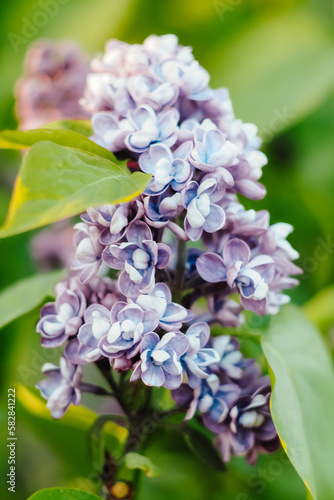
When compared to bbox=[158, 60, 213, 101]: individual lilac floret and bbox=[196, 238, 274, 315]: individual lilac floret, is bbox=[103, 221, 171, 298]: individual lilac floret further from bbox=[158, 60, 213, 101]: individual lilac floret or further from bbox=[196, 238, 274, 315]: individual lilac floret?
bbox=[158, 60, 213, 101]: individual lilac floret

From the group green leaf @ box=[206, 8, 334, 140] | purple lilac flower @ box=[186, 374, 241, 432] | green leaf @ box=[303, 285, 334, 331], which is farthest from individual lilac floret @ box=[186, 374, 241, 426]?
green leaf @ box=[206, 8, 334, 140]

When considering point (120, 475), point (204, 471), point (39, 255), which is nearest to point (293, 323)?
point (120, 475)

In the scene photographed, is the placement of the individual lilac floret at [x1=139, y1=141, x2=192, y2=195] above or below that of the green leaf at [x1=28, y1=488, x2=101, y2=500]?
above

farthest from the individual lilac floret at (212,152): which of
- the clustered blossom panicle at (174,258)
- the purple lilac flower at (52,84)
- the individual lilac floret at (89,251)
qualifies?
the purple lilac flower at (52,84)

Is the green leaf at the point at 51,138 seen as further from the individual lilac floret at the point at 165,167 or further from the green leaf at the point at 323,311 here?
the green leaf at the point at 323,311

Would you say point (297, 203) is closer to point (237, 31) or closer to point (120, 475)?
point (237, 31)

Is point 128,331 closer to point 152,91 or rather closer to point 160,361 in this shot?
point 160,361

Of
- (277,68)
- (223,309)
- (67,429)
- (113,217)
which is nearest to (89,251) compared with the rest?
(113,217)
